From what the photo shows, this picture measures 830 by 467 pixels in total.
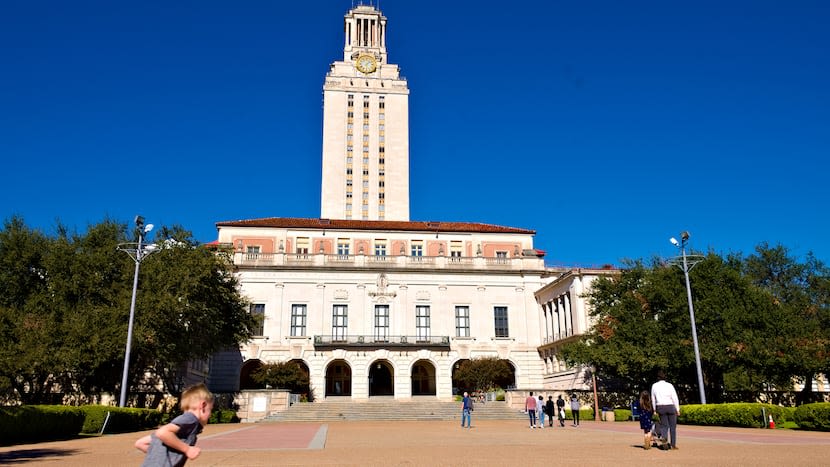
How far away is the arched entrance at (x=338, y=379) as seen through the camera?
5838 centimetres

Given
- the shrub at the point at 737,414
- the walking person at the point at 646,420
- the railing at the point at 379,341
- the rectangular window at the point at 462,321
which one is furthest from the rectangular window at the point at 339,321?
the walking person at the point at 646,420

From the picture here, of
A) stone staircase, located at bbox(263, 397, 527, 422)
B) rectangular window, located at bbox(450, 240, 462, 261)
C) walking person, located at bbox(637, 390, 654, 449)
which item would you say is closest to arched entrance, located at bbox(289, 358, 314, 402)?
stone staircase, located at bbox(263, 397, 527, 422)

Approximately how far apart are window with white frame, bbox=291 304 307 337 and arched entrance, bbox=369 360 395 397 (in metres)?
7.66

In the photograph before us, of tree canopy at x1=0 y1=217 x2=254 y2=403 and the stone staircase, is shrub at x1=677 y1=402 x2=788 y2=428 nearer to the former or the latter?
the stone staircase

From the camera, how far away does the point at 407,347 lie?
54625 mm

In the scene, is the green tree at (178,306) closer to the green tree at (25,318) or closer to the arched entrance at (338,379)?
the green tree at (25,318)

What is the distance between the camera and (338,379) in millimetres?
58875

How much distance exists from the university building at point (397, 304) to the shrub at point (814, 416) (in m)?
25.8

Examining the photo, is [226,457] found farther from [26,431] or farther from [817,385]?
[817,385]

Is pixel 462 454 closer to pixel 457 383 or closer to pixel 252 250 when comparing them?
pixel 457 383

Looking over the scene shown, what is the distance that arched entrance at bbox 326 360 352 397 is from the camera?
→ 5838 centimetres

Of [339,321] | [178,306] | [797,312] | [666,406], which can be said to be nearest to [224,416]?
[178,306]

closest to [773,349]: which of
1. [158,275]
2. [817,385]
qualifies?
[817,385]

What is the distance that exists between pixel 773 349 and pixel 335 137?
65.4m
